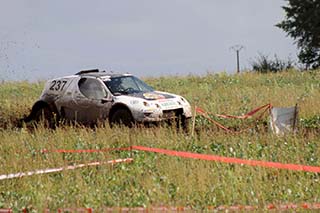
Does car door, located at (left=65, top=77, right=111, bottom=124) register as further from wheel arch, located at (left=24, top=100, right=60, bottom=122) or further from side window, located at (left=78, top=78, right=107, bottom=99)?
wheel arch, located at (left=24, top=100, right=60, bottom=122)

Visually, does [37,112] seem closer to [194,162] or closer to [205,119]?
[205,119]

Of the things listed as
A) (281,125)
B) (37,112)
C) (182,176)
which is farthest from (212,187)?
(37,112)

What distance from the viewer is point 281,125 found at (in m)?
11.7

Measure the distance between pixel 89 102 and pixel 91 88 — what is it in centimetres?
50

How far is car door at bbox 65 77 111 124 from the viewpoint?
1335 centimetres

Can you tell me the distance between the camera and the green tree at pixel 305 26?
4390 centimetres

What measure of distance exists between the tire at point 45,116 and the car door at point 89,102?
51 cm

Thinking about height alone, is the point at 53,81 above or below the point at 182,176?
above

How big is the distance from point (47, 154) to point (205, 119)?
599cm

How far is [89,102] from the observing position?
13.7 meters

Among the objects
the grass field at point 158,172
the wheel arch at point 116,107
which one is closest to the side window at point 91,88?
the wheel arch at point 116,107

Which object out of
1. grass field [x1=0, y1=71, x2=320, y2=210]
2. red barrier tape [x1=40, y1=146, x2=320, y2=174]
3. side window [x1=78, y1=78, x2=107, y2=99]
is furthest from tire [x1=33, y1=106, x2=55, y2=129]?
red barrier tape [x1=40, y1=146, x2=320, y2=174]

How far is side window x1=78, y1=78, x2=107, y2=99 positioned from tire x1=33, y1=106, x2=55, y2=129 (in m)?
1.17

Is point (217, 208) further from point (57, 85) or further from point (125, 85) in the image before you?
point (57, 85)
